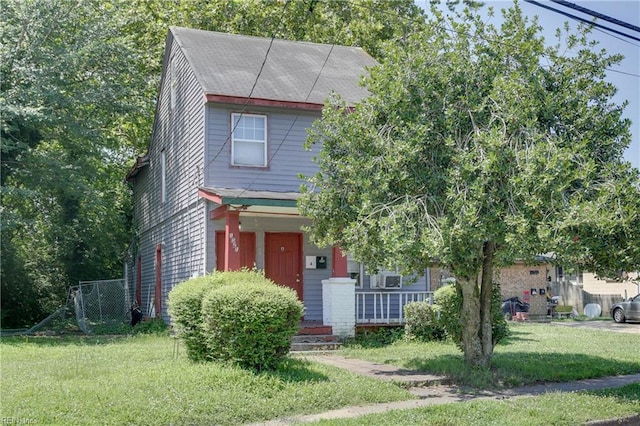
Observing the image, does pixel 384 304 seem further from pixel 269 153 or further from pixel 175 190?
pixel 175 190

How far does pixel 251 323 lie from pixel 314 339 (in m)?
5.67

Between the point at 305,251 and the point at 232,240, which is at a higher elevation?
the point at 232,240

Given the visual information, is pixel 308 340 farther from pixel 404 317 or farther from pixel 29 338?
pixel 29 338

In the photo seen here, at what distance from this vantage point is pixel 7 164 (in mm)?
18453

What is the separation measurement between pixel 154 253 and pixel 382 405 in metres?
15.0

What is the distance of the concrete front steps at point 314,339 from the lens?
14180 mm

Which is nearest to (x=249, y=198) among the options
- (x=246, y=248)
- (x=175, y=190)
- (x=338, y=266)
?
(x=338, y=266)

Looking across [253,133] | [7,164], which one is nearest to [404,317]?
[253,133]

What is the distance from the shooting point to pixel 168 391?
27.3 ft

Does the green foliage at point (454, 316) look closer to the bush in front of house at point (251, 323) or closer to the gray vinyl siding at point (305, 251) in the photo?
the bush in front of house at point (251, 323)

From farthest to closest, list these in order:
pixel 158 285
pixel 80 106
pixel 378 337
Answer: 1. pixel 158 285
2. pixel 80 106
3. pixel 378 337

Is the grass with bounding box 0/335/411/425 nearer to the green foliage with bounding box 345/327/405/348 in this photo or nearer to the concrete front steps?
the concrete front steps

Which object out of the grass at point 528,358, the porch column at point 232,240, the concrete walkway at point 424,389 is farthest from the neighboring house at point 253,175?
the concrete walkway at point 424,389

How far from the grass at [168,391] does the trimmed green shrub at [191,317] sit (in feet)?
0.92
